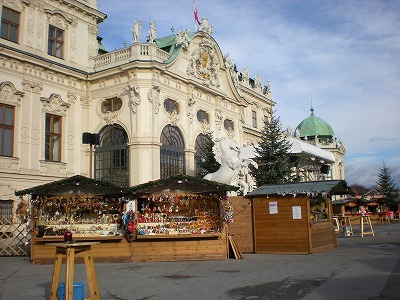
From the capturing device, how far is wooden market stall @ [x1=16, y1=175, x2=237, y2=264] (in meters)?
16.2

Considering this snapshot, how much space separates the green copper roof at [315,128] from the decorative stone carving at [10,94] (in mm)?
55365

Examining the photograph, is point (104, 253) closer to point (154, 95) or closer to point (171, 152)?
point (154, 95)

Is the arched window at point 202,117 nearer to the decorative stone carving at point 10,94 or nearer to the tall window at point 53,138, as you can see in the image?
the tall window at point 53,138

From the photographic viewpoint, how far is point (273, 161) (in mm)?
29641

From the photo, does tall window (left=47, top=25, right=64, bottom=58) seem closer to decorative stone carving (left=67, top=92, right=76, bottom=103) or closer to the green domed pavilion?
decorative stone carving (left=67, top=92, right=76, bottom=103)

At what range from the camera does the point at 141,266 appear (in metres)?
14.8

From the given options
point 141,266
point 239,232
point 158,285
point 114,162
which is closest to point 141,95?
point 114,162

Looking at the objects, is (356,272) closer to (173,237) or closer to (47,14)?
(173,237)

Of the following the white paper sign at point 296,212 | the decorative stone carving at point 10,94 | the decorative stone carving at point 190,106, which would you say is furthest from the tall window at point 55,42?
the white paper sign at point 296,212

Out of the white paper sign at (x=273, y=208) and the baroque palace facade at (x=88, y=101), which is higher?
the baroque palace facade at (x=88, y=101)

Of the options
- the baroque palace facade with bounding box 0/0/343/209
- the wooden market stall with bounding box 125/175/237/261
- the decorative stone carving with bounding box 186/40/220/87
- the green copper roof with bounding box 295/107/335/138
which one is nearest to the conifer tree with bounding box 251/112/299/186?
the baroque palace facade with bounding box 0/0/343/209

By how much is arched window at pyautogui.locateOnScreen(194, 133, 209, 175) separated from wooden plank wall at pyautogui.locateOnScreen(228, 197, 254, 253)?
15.2 m

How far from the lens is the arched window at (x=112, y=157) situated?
99.6 ft

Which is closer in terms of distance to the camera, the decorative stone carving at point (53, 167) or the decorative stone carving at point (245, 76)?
the decorative stone carving at point (53, 167)
